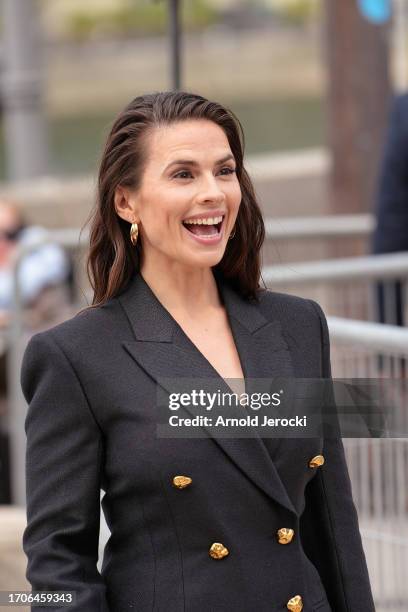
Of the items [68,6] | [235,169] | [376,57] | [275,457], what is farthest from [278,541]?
[68,6]

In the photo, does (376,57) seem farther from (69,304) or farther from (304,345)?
(304,345)

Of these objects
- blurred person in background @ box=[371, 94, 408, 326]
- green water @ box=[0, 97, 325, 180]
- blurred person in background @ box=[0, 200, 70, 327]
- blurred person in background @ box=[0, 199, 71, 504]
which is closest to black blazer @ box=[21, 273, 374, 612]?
blurred person in background @ box=[371, 94, 408, 326]

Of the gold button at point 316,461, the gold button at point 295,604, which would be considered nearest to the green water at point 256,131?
the gold button at point 316,461

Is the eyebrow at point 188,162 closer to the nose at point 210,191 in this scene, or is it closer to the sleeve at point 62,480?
the nose at point 210,191

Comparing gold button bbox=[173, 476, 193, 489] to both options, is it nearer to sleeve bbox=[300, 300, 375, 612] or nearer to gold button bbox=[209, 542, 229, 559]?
gold button bbox=[209, 542, 229, 559]

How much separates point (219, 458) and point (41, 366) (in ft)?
1.25

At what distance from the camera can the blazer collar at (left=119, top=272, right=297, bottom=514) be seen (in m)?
2.79

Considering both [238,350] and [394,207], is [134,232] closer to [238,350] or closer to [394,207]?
[238,350]

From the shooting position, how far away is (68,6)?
141 ft

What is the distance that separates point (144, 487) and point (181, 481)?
7 cm

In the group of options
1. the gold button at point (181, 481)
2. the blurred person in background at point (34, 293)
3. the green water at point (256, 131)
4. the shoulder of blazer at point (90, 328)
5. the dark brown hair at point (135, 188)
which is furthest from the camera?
the green water at point (256, 131)

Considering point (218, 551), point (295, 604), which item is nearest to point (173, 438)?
point (218, 551)

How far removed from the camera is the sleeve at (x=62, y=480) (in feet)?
9.13

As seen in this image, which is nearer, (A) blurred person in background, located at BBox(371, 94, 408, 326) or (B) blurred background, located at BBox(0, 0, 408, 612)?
(B) blurred background, located at BBox(0, 0, 408, 612)
